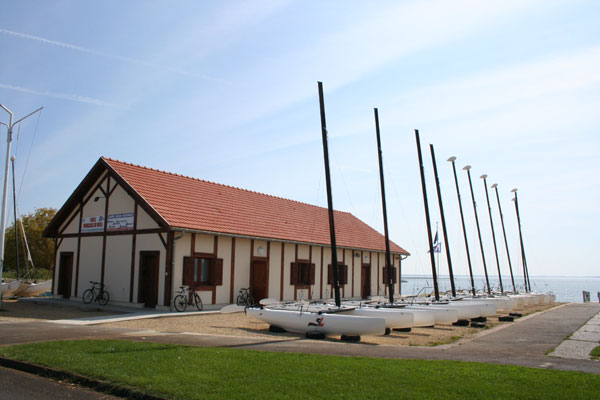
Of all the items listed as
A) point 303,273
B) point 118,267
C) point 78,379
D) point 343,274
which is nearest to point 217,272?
point 118,267

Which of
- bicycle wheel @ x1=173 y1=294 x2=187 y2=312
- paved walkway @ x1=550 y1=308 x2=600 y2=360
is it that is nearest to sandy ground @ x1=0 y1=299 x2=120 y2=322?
bicycle wheel @ x1=173 y1=294 x2=187 y2=312

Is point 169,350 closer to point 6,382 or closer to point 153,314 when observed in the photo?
point 6,382

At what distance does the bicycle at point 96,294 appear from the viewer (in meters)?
20.1

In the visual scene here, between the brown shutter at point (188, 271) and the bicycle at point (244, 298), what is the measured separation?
264 centimetres

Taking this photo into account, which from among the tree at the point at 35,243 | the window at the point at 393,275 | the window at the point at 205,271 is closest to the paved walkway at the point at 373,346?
the window at the point at 205,271

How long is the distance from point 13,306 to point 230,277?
28.7ft

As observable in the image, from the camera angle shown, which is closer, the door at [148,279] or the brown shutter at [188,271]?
the brown shutter at [188,271]

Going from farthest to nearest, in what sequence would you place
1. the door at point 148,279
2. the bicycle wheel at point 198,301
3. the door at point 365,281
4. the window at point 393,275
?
the window at point 393,275 < the door at point 365,281 < the door at point 148,279 < the bicycle wheel at point 198,301

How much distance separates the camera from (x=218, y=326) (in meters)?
14.9

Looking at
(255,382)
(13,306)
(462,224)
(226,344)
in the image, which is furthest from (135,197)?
(462,224)

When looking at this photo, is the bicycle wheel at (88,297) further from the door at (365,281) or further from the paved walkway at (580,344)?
the paved walkway at (580,344)

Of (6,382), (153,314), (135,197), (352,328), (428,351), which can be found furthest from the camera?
(135,197)

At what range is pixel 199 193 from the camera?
22.7 metres

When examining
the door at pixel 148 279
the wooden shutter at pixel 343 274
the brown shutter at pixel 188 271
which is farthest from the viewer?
the wooden shutter at pixel 343 274
